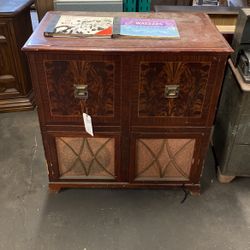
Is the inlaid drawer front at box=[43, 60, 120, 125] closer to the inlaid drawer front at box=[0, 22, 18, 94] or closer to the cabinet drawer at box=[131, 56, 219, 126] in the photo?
the cabinet drawer at box=[131, 56, 219, 126]

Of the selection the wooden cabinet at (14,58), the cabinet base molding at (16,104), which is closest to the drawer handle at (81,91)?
the wooden cabinet at (14,58)

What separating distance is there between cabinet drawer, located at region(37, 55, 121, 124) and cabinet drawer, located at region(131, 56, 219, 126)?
0.33ft

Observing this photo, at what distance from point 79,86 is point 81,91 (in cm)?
2

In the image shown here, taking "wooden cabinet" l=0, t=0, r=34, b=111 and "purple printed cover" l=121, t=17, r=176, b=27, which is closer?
"purple printed cover" l=121, t=17, r=176, b=27

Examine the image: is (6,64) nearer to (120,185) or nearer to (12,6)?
(12,6)

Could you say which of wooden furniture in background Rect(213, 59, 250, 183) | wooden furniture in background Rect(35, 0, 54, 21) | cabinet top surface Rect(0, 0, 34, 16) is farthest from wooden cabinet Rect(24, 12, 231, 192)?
cabinet top surface Rect(0, 0, 34, 16)

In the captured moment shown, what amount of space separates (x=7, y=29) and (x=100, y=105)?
3.61 feet

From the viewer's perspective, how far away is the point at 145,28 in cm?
131

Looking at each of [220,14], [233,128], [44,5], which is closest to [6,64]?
[44,5]

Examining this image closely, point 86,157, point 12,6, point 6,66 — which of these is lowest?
point 86,157

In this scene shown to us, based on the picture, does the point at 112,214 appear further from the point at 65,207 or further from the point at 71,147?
the point at 71,147

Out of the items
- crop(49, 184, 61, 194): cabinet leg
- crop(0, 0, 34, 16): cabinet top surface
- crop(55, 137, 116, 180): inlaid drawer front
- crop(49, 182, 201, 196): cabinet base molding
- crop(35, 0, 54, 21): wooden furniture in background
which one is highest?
crop(35, 0, 54, 21): wooden furniture in background

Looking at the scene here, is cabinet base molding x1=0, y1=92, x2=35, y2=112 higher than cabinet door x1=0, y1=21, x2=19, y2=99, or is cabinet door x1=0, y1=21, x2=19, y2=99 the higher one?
cabinet door x1=0, y1=21, x2=19, y2=99

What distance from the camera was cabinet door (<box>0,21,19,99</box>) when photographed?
198 cm
